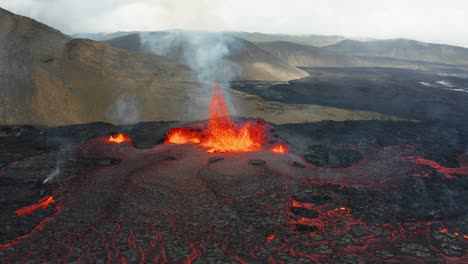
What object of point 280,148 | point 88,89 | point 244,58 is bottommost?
point 280,148

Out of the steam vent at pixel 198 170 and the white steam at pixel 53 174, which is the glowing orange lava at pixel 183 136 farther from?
the white steam at pixel 53 174

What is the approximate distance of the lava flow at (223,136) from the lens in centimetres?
2300

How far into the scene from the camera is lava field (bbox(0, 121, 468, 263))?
39.1ft

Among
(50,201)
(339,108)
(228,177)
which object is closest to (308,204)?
(228,177)

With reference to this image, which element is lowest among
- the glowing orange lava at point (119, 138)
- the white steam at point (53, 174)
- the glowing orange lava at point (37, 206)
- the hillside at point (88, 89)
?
the glowing orange lava at point (37, 206)

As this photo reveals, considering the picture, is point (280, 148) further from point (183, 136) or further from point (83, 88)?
point (83, 88)

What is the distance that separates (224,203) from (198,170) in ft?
12.9

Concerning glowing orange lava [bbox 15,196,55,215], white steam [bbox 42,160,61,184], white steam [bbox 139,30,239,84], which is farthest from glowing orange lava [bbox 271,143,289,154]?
white steam [bbox 139,30,239,84]

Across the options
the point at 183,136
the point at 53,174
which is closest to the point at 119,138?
the point at 183,136

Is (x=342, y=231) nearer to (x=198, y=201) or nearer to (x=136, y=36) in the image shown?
(x=198, y=201)

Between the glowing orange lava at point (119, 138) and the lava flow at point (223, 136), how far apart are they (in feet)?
10.2

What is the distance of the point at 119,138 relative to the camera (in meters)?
24.9

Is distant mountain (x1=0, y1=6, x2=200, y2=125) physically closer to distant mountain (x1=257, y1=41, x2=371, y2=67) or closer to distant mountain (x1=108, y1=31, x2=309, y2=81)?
distant mountain (x1=108, y1=31, x2=309, y2=81)

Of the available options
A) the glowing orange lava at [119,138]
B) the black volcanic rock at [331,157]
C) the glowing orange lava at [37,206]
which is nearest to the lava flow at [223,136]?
the glowing orange lava at [119,138]
